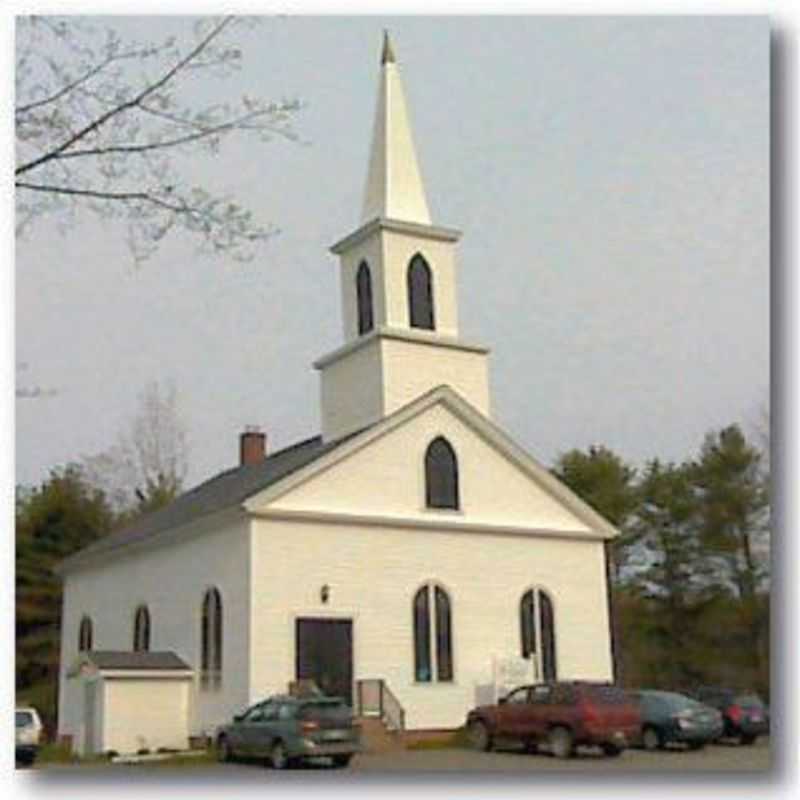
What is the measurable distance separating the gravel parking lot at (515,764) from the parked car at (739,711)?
0.15 meters

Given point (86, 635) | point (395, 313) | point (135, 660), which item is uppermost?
point (395, 313)

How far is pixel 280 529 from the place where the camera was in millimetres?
20719

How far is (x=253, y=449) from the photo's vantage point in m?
26.6

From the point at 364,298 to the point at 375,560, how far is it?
495 cm

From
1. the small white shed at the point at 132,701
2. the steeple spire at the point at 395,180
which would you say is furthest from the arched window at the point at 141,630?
the steeple spire at the point at 395,180

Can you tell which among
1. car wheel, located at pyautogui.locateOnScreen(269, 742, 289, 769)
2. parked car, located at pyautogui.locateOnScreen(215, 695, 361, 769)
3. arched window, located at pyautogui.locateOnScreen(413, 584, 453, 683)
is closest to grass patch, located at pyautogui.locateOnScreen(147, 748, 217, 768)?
parked car, located at pyautogui.locateOnScreen(215, 695, 361, 769)

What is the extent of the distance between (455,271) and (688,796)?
42.4 feet

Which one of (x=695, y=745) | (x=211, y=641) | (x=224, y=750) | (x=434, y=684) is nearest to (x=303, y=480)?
(x=211, y=641)

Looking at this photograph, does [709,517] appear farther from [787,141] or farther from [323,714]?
[787,141]

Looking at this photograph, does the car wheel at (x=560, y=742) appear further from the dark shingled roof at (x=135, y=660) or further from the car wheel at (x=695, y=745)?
the dark shingled roof at (x=135, y=660)

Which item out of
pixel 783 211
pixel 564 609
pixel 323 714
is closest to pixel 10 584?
pixel 323 714

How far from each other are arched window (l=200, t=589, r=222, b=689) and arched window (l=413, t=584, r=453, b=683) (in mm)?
2840

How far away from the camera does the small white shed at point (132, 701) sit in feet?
66.9

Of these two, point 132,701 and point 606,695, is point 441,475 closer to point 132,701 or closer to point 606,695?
point 606,695
